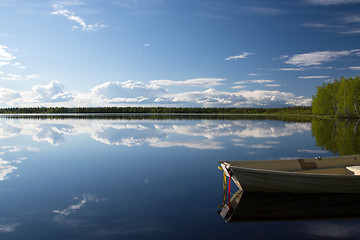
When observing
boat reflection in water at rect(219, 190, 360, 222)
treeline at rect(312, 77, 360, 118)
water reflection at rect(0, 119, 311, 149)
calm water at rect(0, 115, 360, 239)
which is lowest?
boat reflection in water at rect(219, 190, 360, 222)

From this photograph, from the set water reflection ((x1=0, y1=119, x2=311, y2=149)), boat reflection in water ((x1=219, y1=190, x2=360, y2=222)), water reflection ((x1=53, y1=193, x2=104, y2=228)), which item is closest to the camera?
water reflection ((x1=53, y1=193, x2=104, y2=228))

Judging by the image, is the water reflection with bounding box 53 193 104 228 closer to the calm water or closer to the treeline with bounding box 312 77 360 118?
the calm water

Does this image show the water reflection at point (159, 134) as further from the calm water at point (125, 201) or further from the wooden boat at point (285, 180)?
the wooden boat at point (285, 180)

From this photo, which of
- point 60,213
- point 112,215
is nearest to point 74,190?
point 60,213

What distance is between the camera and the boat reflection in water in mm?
8672

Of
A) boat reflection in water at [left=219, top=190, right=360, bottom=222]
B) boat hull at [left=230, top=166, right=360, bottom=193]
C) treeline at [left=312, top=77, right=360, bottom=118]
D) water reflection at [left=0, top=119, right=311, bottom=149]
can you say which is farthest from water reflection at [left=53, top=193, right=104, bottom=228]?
treeline at [left=312, top=77, right=360, bottom=118]

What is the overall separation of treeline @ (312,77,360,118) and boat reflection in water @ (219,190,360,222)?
72760 mm

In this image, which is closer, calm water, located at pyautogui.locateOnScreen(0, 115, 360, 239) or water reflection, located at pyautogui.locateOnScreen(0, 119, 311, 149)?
calm water, located at pyautogui.locateOnScreen(0, 115, 360, 239)

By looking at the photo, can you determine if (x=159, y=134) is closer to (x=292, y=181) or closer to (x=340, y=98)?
(x=292, y=181)

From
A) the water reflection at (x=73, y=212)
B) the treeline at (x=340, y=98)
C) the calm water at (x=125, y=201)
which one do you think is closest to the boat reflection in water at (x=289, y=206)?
the calm water at (x=125, y=201)

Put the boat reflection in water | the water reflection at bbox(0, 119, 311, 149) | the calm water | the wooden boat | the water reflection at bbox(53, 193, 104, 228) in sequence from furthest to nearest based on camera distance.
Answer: the water reflection at bbox(0, 119, 311, 149), the wooden boat, the boat reflection in water, the water reflection at bbox(53, 193, 104, 228), the calm water

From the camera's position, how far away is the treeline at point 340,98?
237 feet

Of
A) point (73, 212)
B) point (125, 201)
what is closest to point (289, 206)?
point (125, 201)

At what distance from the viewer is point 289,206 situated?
9.54 meters
